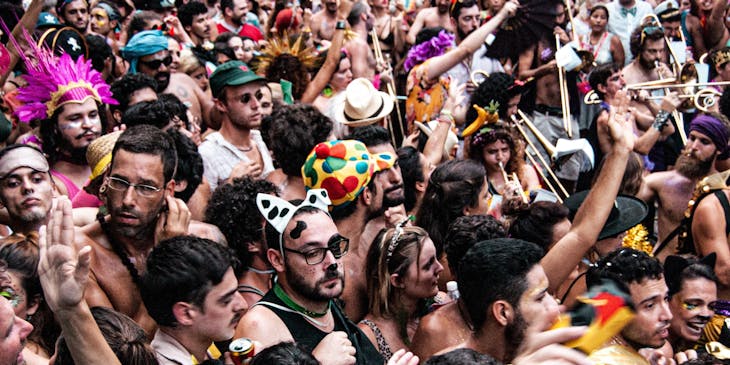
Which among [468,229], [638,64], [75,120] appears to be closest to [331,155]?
[468,229]

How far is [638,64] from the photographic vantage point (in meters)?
9.87

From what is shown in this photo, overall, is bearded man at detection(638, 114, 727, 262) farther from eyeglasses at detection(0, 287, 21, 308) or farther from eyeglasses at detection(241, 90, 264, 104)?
eyeglasses at detection(0, 287, 21, 308)

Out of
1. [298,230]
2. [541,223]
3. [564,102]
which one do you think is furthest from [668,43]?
[298,230]

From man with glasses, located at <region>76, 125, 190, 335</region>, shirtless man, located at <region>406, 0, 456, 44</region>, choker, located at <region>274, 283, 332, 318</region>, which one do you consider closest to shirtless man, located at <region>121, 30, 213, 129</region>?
man with glasses, located at <region>76, 125, 190, 335</region>

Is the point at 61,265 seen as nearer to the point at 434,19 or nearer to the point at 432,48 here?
the point at 432,48

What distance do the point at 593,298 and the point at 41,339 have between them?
→ 7.59ft

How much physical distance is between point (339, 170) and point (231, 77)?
1.66 meters

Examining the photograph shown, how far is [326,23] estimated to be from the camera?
1028cm

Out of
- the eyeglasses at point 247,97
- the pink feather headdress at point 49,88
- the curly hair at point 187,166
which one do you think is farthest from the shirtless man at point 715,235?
the pink feather headdress at point 49,88

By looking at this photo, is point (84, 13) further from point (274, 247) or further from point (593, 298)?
point (593, 298)

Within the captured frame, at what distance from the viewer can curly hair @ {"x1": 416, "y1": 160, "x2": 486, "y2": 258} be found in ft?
18.4

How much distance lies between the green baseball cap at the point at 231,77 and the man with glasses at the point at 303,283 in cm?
232

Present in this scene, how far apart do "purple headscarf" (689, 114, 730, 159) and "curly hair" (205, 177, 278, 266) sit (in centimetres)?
351

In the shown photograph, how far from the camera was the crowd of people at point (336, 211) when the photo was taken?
3.47 meters
